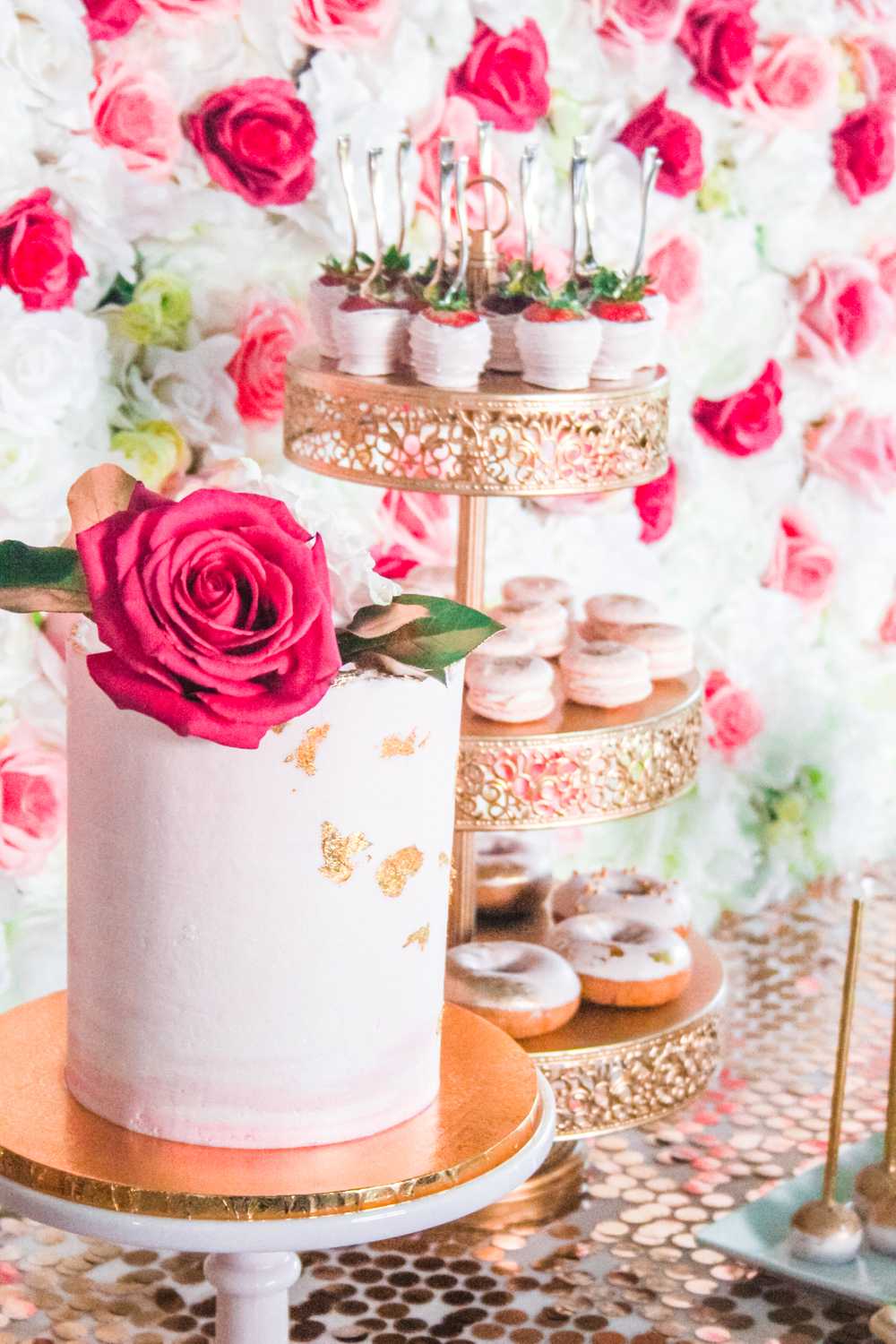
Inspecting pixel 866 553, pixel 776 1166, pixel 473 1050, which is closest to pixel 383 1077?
pixel 473 1050

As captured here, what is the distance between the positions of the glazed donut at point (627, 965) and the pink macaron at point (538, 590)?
0.36m

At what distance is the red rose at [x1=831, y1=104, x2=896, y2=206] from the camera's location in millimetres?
2383

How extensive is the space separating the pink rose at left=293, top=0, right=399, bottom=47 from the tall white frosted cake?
3.90 ft

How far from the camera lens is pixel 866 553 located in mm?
2557

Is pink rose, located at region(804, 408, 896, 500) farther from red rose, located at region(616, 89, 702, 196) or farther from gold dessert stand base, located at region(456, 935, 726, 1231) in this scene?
gold dessert stand base, located at region(456, 935, 726, 1231)

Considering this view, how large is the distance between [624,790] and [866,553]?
3.64 feet

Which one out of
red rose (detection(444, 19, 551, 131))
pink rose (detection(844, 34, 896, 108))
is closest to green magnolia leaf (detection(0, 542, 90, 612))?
red rose (detection(444, 19, 551, 131))

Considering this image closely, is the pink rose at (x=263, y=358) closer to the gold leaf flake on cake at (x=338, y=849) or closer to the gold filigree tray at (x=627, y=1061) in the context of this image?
the gold filigree tray at (x=627, y=1061)

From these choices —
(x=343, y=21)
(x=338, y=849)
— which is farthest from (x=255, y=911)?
(x=343, y=21)

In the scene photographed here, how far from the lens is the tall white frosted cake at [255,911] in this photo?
845mm

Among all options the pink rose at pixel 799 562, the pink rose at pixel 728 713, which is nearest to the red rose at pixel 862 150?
the pink rose at pixel 799 562

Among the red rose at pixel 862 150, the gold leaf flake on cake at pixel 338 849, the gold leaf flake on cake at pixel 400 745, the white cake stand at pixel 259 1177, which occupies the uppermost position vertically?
the red rose at pixel 862 150

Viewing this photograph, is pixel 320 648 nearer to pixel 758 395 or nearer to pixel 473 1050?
pixel 473 1050

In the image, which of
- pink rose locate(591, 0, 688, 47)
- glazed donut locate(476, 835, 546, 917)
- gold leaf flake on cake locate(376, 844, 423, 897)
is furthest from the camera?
pink rose locate(591, 0, 688, 47)
